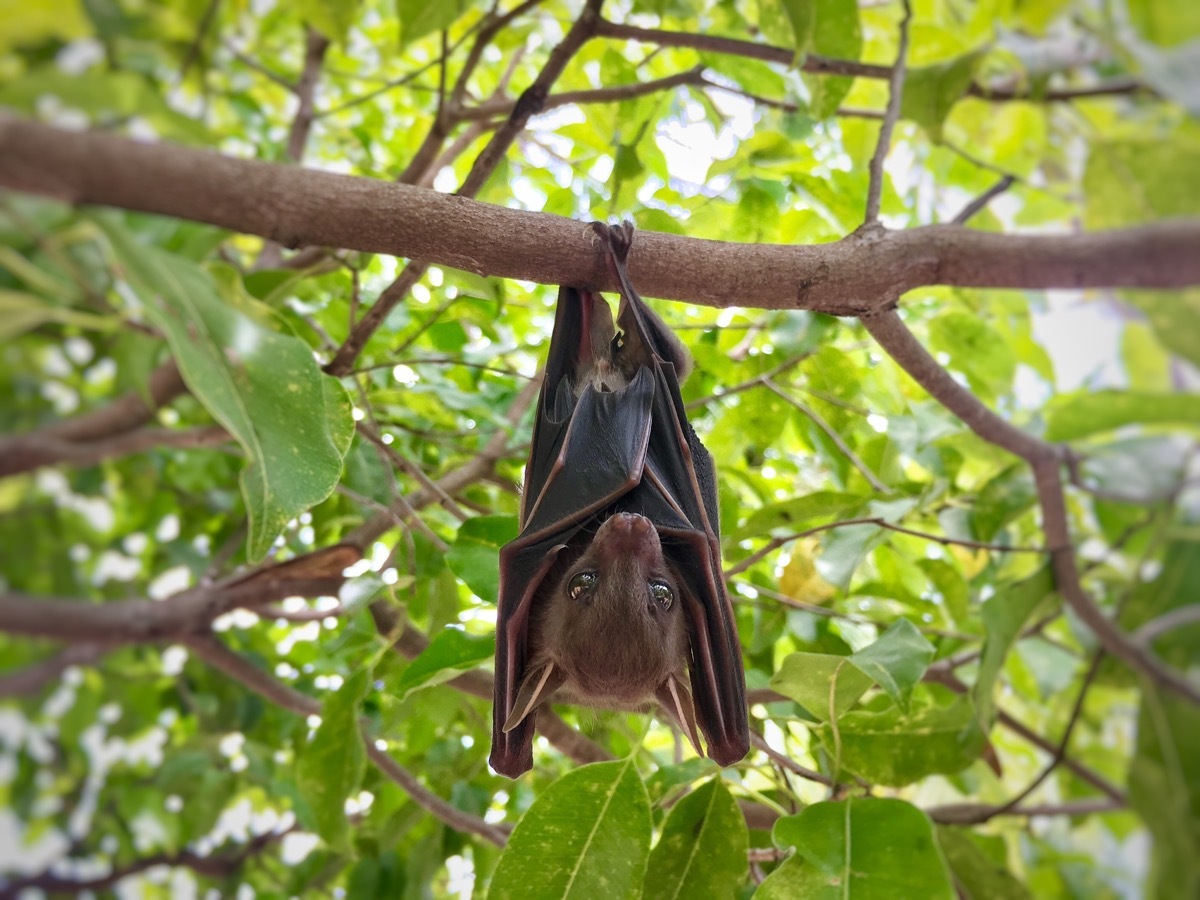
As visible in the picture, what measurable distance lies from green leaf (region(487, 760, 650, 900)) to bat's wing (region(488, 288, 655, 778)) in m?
0.51

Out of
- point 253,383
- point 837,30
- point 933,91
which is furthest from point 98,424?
point 933,91

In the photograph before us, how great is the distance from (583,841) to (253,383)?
149cm

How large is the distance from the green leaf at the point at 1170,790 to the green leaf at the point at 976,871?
170 cm

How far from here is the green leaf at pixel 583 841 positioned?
7.65ft

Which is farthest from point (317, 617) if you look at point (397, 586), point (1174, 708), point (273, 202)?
point (1174, 708)

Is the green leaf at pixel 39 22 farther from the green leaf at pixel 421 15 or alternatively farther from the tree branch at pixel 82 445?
the green leaf at pixel 421 15

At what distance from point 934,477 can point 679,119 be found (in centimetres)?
189

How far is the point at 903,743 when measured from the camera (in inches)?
108

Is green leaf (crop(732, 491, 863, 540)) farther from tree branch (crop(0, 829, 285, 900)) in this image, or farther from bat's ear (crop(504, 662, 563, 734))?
tree branch (crop(0, 829, 285, 900))

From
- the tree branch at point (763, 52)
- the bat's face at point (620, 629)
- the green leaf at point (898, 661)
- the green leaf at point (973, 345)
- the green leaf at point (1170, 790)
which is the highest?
the tree branch at point (763, 52)

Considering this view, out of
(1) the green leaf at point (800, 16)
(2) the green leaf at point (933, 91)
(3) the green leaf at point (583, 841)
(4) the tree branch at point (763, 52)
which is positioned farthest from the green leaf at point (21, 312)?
(2) the green leaf at point (933, 91)

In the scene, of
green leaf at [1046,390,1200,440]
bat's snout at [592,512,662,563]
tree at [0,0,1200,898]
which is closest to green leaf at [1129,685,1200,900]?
tree at [0,0,1200,898]

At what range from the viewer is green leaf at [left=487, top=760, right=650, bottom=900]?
2.33 metres

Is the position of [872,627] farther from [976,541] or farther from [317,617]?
[317,617]
